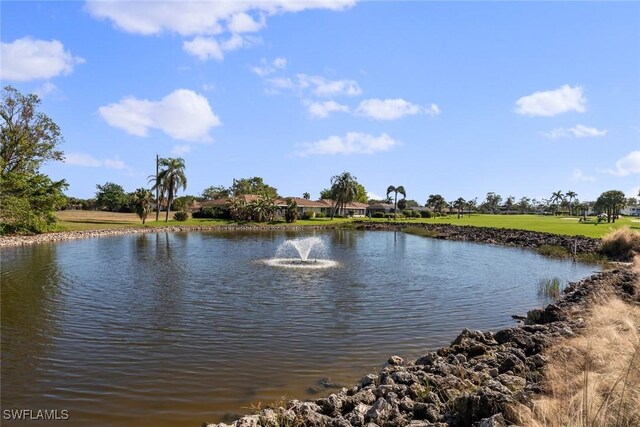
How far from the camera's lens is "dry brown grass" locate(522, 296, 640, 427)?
5.53 m

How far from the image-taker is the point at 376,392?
888 cm

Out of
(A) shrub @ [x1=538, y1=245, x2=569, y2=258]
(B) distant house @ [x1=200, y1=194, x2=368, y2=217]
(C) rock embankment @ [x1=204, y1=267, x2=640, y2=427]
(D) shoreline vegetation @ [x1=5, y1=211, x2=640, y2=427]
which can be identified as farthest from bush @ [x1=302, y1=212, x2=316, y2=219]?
(C) rock embankment @ [x1=204, y1=267, x2=640, y2=427]

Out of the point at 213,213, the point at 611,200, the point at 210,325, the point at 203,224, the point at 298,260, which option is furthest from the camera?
the point at 611,200

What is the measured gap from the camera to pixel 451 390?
869 centimetres

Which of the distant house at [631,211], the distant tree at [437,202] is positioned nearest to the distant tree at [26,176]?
the distant tree at [437,202]

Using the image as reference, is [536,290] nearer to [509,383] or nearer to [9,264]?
[509,383]

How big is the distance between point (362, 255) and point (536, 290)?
1799 centimetres

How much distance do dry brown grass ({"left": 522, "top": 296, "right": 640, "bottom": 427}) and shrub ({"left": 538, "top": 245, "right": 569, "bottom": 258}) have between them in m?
34.5

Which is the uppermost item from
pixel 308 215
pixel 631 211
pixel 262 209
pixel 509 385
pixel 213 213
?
pixel 631 211

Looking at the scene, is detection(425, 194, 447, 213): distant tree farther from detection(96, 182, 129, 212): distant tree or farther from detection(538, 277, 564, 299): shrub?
detection(538, 277, 564, 299): shrub

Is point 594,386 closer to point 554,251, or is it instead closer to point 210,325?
point 210,325

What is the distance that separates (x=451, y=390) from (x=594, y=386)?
2.97 meters

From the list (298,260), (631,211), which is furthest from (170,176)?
(631,211)

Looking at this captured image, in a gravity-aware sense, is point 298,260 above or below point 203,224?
below
